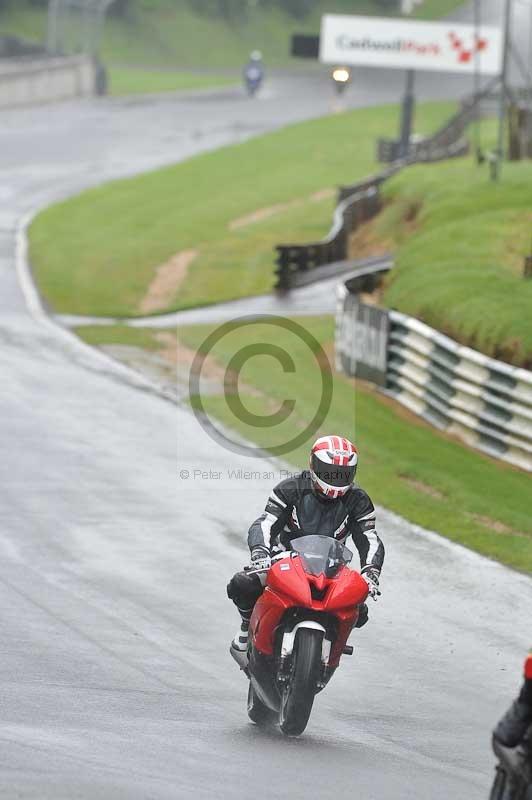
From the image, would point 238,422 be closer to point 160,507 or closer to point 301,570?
point 160,507

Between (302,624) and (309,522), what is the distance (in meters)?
1.07

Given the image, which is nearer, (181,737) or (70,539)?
(181,737)

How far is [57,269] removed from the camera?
38.9 metres

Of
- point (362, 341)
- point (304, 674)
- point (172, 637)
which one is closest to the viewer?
point (304, 674)

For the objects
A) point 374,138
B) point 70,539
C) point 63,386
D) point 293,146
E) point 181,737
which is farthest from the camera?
point 374,138

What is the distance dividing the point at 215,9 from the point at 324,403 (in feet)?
368

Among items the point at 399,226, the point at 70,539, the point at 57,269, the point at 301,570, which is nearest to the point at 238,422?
the point at 70,539

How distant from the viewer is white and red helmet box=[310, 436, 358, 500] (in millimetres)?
10047

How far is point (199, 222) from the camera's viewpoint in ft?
159

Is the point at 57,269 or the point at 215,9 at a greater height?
the point at 215,9

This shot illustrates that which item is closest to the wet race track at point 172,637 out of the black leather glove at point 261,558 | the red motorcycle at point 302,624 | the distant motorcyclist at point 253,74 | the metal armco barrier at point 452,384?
the red motorcycle at point 302,624

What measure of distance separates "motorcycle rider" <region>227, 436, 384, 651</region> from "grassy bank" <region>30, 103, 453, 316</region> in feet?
76.2

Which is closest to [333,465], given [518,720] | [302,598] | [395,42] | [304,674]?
[302,598]

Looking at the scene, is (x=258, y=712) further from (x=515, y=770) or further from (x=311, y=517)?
(x=515, y=770)
